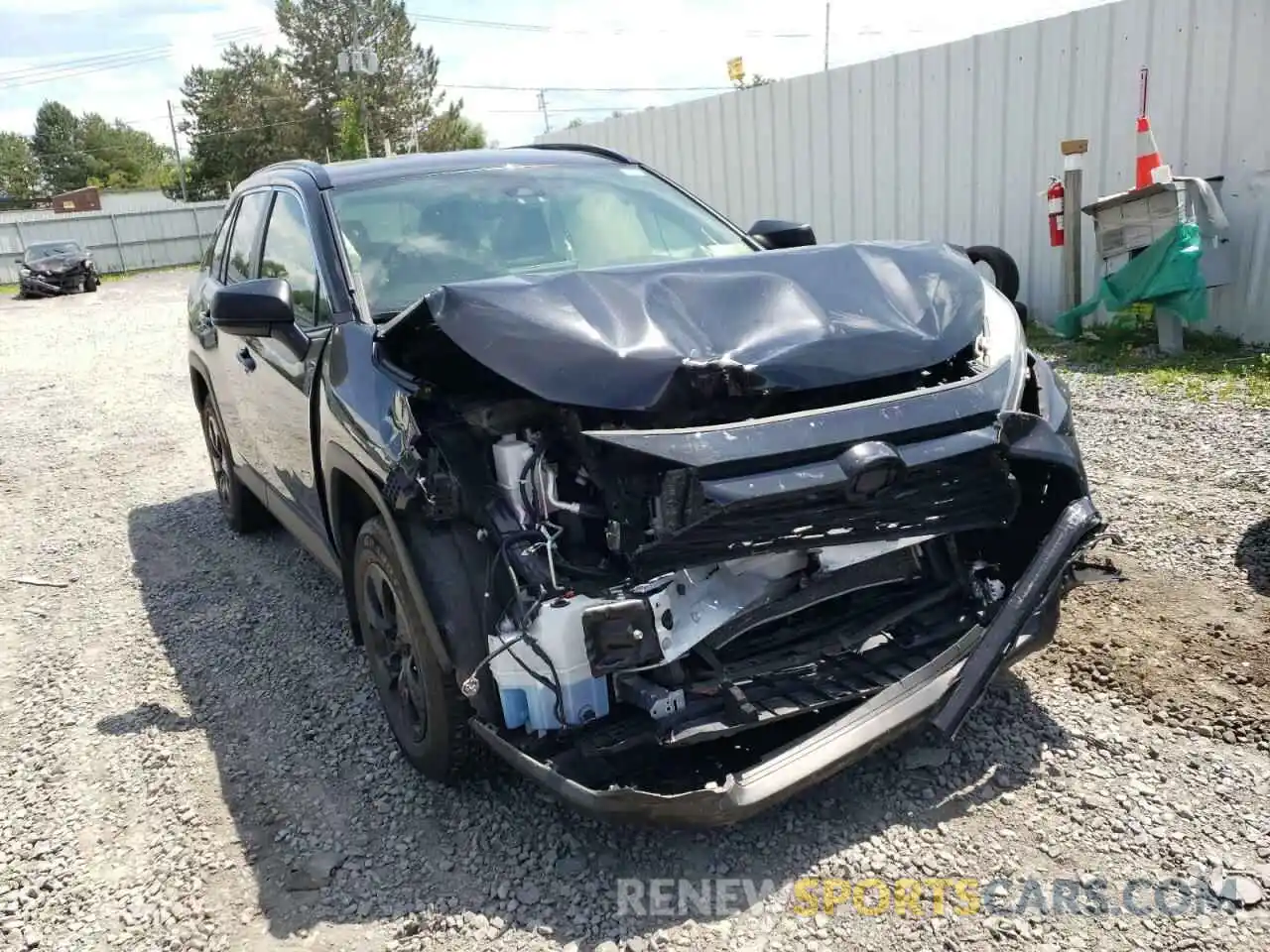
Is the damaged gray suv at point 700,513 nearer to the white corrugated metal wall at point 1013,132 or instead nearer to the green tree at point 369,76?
the white corrugated metal wall at point 1013,132

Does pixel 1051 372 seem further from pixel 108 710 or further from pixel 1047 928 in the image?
pixel 108 710

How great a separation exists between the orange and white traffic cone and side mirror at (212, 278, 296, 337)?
21.0 ft

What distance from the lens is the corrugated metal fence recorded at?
35.1 m

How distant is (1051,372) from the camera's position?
3.26 meters

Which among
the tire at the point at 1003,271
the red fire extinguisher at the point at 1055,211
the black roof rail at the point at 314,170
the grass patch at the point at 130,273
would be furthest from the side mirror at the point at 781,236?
the grass patch at the point at 130,273

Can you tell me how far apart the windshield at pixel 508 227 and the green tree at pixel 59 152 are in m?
101

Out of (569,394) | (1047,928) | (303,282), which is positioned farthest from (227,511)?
(1047,928)

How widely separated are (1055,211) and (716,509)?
7329mm

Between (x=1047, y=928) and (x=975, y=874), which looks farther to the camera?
(x=975, y=874)

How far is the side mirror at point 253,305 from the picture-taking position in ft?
10.9

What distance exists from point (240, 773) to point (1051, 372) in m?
2.96

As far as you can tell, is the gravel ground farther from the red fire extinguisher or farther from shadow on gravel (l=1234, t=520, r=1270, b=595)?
Result: the red fire extinguisher

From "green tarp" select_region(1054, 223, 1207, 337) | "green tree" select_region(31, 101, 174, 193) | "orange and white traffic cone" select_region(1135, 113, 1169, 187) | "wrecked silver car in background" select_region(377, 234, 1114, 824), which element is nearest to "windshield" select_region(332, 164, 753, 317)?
"wrecked silver car in background" select_region(377, 234, 1114, 824)

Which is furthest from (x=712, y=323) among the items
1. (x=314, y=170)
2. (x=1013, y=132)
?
(x=1013, y=132)
